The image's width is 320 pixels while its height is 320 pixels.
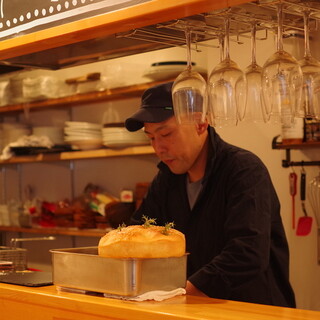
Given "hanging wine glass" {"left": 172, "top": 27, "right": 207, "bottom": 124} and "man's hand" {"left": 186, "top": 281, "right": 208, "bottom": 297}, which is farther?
"man's hand" {"left": 186, "top": 281, "right": 208, "bottom": 297}

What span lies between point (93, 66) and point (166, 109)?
2.90 meters

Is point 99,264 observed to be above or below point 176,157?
below

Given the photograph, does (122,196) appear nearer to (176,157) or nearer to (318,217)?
(318,217)

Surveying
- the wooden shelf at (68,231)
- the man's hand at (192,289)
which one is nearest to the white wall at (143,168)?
the wooden shelf at (68,231)

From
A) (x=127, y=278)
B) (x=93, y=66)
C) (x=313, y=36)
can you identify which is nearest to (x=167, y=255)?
(x=127, y=278)

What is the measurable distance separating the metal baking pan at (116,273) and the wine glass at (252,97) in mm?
439

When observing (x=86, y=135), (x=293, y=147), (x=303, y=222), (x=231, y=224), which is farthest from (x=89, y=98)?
(x=231, y=224)

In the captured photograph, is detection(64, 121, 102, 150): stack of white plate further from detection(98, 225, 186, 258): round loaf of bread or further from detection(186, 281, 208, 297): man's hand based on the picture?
detection(98, 225, 186, 258): round loaf of bread

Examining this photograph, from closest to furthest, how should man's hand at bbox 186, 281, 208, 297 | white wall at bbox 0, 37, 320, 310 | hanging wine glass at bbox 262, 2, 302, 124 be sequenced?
hanging wine glass at bbox 262, 2, 302, 124, man's hand at bbox 186, 281, 208, 297, white wall at bbox 0, 37, 320, 310

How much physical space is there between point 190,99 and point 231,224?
63 cm

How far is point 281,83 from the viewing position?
1693 mm

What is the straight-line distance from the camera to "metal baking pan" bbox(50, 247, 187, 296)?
68.6 inches

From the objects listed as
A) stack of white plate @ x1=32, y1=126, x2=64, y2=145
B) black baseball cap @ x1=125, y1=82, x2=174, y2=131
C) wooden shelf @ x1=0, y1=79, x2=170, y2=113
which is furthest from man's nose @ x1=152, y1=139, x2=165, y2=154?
stack of white plate @ x1=32, y1=126, x2=64, y2=145

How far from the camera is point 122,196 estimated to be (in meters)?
4.65
